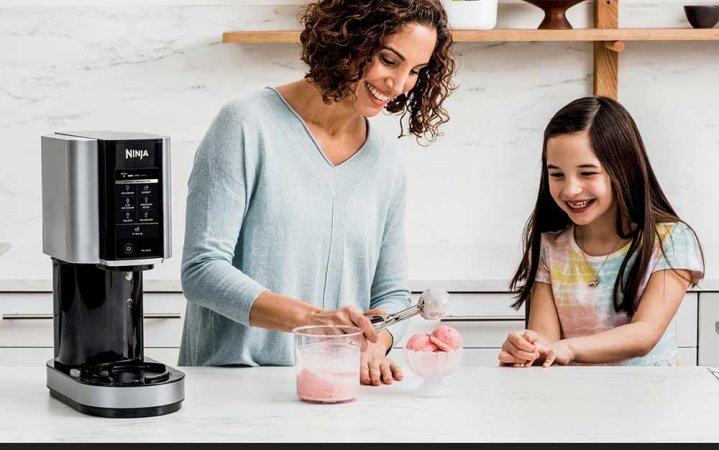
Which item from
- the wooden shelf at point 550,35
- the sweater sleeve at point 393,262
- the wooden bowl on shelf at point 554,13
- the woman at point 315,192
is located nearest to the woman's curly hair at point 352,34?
the woman at point 315,192

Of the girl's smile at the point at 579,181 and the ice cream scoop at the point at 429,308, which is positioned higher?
the girl's smile at the point at 579,181

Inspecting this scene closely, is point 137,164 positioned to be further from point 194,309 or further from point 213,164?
point 194,309

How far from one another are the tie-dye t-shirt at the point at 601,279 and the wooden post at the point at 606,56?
4.12ft

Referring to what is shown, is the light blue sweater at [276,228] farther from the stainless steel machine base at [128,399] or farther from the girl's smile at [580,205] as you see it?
the girl's smile at [580,205]

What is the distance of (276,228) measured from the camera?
6.33 feet

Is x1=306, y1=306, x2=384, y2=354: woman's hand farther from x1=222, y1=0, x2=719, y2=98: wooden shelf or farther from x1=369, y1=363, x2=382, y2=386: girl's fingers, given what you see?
x1=222, y1=0, x2=719, y2=98: wooden shelf

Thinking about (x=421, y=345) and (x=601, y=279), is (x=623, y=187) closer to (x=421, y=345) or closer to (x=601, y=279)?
(x=601, y=279)

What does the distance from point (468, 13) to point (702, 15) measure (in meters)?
0.73

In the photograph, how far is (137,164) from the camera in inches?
62.1

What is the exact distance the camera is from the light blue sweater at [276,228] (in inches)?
72.1

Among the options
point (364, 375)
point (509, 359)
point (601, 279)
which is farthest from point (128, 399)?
point (601, 279)

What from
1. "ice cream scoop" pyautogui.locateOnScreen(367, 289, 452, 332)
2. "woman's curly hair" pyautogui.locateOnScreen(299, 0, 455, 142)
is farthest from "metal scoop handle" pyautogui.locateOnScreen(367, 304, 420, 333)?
"woman's curly hair" pyautogui.locateOnScreen(299, 0, 455, 142)

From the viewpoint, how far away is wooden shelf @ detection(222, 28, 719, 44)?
10.5 ft

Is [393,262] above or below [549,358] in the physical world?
above
